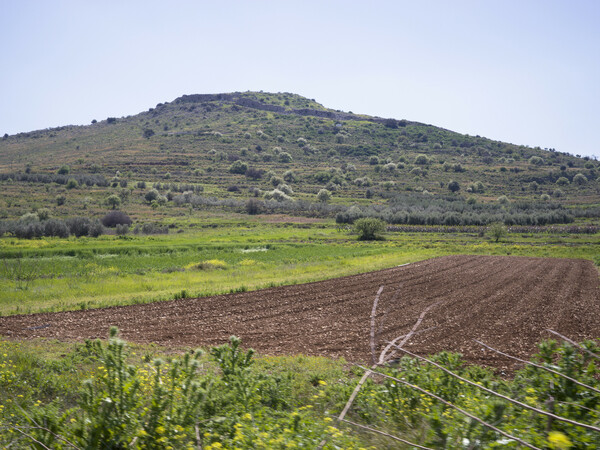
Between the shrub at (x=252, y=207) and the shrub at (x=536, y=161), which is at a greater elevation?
the shrub at (x=536, y=161)

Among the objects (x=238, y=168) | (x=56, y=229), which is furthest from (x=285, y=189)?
(x=56, y=229)

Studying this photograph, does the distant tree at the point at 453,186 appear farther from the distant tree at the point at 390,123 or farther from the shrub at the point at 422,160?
the distant tree at the point at 390,123

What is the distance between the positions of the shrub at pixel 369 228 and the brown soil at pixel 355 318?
3117 cm

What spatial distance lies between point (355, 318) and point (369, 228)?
4073 centimetres

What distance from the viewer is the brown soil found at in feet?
39.8

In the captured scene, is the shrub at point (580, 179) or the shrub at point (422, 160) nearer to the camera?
the shrub at point (580, 179)

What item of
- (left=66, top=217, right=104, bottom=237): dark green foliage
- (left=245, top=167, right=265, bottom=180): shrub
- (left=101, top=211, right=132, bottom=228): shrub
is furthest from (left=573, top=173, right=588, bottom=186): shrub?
(left=66, top=217, right=104, bottom=237): dark green foliage

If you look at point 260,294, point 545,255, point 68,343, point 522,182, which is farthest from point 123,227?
point 522,182

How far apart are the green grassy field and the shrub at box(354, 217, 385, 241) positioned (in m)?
1.84

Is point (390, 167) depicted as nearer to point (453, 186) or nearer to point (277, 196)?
point (453, 186)

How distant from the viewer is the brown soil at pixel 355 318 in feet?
39.8

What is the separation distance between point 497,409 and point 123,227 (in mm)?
51852

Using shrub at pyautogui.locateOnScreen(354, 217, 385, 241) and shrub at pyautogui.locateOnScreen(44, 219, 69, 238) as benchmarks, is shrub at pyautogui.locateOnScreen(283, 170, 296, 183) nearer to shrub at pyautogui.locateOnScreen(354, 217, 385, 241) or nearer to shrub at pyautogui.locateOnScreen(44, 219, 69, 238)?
shrub at pyautogui.locateOnScreen(354, 217, 385, 241)

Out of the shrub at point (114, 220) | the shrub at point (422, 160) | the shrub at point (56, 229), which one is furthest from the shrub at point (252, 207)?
the shrub at point (422, 160)
